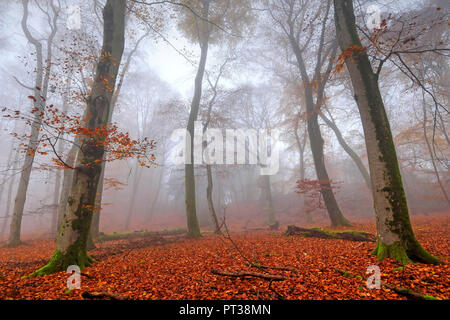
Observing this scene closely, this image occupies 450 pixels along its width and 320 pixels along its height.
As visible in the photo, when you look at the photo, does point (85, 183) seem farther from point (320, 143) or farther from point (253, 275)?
point (320, 143)

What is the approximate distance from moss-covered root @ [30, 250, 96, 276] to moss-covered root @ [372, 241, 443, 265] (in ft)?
21.0

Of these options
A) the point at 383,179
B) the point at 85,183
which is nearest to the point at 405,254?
the point at 383,179

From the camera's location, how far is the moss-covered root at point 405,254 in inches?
137

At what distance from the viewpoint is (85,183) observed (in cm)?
439

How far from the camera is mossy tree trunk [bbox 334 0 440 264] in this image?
3682 millimetres

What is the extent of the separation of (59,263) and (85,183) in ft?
5.66

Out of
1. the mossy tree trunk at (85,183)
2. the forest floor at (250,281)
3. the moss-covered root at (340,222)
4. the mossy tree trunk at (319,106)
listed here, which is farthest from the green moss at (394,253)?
the mossy tree trunk at (85,183)

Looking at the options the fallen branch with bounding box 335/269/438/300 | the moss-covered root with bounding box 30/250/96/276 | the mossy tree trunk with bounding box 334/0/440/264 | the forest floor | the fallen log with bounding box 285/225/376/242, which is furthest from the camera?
the fallen log with bounding box 285/225/376/242

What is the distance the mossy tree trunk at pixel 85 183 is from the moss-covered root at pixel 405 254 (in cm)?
642

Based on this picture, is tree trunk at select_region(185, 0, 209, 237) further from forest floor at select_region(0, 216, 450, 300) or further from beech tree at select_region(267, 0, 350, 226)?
forest floor at select_region(0, 216, 450, 300)

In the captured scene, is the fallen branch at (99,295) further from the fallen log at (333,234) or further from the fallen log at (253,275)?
the fallen log at (333,234)

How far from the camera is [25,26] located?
11.0m

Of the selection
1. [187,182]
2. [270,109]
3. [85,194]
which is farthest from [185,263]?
[270,109]

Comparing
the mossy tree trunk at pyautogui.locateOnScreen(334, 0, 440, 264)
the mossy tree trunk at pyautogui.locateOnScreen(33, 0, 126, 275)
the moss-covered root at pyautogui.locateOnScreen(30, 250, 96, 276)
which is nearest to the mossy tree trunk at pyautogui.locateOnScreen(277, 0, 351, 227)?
the mossy tree trunk at pyautogui.locateOnScreen(334, 0, 440, 264)
